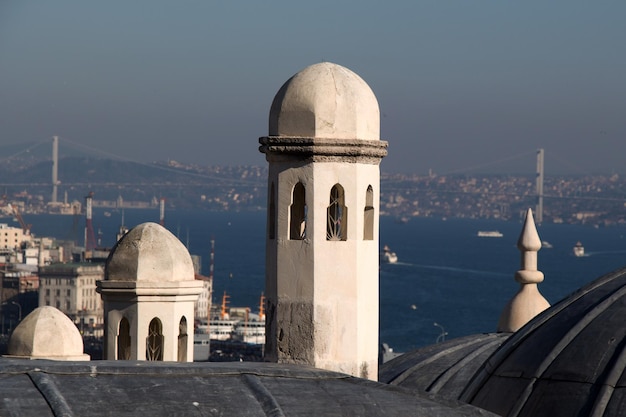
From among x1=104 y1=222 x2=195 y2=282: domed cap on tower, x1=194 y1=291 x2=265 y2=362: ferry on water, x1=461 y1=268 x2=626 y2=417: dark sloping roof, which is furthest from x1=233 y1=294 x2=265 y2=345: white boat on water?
x1=461 y1=268 x2=626 y2=417: dark sloping roof

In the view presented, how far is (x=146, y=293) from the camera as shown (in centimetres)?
1180

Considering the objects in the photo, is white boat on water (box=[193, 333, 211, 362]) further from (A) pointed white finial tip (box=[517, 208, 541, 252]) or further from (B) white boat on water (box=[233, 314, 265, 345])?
(A) pointed white finial tip (box=[517, 208, 541, 252])

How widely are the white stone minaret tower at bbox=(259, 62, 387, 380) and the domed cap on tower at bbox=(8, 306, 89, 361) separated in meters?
3.73

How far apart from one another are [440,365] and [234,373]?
6.69m

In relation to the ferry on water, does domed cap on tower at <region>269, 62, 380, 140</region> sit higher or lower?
higher

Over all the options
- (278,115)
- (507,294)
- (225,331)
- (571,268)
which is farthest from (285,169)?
(571,268)

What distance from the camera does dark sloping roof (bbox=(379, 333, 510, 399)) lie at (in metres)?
12.3

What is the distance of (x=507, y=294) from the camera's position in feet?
448

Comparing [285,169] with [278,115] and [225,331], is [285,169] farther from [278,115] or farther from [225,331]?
[225,331]

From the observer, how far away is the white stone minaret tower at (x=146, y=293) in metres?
11.8

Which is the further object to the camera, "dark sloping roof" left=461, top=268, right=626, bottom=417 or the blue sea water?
the blue sea water

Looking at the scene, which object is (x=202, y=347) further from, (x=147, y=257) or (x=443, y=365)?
(x=147, y=257)

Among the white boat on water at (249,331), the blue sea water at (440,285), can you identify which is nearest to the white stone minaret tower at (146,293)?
the blue sea water at (440,285)

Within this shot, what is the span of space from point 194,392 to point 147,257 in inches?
225
